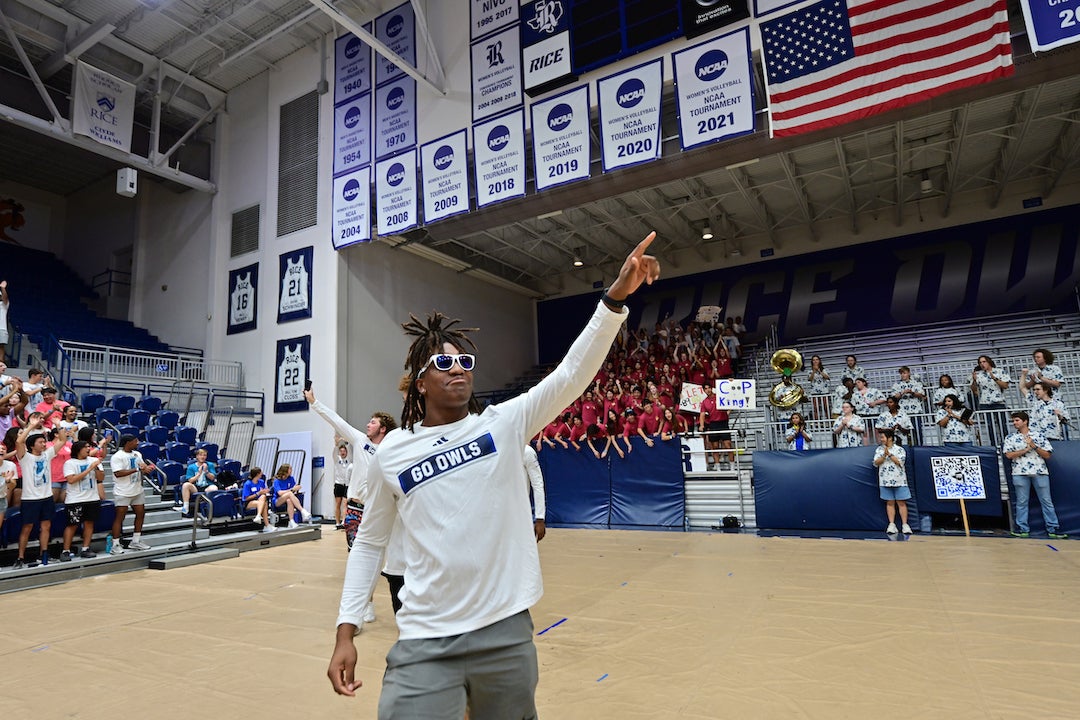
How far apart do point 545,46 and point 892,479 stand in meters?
11.1

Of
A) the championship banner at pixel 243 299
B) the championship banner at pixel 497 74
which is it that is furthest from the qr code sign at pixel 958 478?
the championship banner at pixel 243 299

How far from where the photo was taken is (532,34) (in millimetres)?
13438

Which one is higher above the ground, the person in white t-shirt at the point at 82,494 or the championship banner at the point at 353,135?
the championship banner at the point at 353,135

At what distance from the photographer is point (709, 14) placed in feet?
37.4

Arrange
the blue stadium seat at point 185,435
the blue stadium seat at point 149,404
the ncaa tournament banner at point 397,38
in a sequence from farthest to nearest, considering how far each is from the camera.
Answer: the ncaa tournament banner at point 397,38, the blue stadium seat at point 149,404, the blue stadium seat at point 185,435

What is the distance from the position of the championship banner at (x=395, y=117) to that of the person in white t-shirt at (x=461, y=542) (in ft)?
46.3

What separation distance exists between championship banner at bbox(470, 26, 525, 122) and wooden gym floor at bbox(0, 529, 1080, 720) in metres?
10.2

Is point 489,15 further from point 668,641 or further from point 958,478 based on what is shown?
point 668,641

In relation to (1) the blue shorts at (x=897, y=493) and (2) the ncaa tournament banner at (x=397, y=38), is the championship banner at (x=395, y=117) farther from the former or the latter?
(1) the blue shorts at (x=897, y=493)

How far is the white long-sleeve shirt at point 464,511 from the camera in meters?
1.82

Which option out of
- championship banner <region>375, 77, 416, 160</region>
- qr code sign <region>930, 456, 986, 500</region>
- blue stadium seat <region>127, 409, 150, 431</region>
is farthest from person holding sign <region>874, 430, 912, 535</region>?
blue stadium seat <region>127, 409, 150, 431</region>

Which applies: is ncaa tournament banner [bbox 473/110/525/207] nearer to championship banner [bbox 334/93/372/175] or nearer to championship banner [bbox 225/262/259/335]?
championship banner [bbox 334/93/372/175]

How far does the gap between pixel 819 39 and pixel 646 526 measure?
949cm

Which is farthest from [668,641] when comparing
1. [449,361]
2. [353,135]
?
[353,135]
